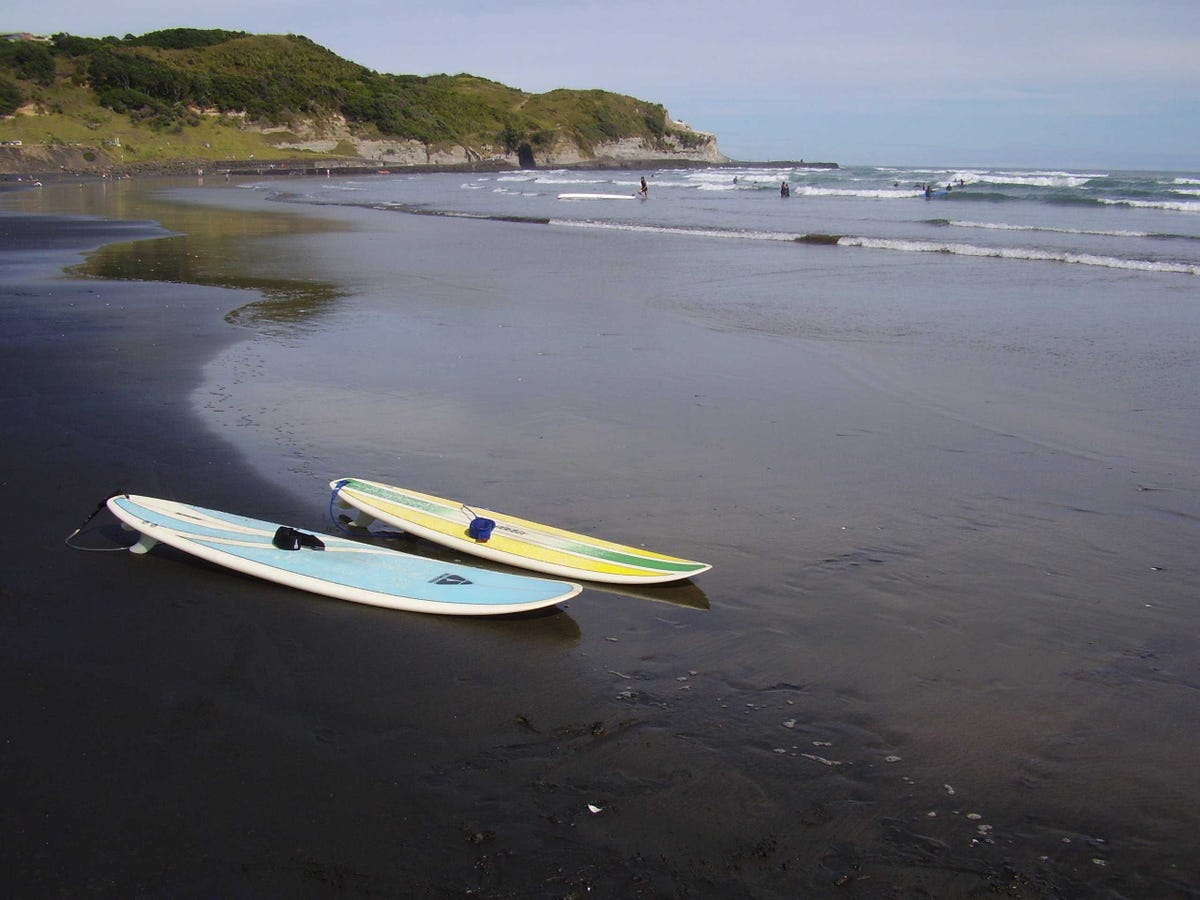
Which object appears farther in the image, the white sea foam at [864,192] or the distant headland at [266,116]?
the distant headland at [266,116]

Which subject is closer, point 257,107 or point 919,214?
point 919,214

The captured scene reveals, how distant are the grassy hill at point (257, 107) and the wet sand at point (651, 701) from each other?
253ft

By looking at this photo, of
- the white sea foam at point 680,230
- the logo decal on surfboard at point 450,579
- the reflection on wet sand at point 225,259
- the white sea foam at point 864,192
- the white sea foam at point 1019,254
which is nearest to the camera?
the logo decal on surfboard at point 450,579

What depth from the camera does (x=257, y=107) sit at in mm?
97750

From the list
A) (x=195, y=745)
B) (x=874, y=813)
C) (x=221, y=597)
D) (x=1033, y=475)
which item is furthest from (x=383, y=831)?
(x=1033, y=475)

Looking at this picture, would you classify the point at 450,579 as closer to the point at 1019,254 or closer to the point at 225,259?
the point at 225,259

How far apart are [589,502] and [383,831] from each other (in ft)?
12.9

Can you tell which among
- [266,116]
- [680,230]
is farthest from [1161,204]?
[266,116]

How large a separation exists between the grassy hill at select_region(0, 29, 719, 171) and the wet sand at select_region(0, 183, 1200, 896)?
77.1 meters

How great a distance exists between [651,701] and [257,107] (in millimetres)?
105913

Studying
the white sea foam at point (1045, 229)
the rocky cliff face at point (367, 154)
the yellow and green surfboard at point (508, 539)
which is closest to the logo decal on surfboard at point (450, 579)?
the yellow and green surfboard at point (508, 539)

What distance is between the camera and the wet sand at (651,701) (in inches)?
146

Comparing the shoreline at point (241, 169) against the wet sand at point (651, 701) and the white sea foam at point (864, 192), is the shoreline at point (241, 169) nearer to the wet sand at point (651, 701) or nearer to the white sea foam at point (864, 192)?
the white sea foam at point (864, 192)

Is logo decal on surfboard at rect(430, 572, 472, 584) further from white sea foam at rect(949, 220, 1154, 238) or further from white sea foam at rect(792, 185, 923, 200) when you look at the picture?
white sea foam at rect(792, 185, 923, 200)
